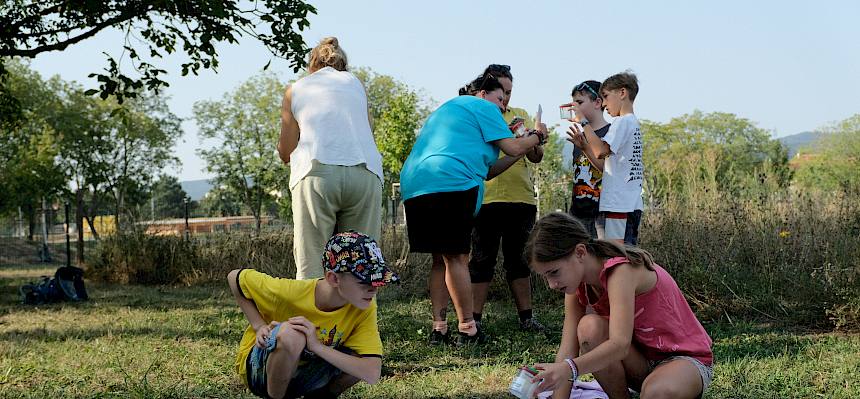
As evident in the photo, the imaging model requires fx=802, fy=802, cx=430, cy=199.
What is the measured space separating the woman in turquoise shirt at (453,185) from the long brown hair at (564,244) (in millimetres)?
1763

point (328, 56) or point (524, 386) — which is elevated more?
point (328, 56)

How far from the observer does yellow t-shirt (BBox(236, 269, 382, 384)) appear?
2938 millimetres

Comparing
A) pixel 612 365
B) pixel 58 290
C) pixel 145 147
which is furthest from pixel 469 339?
pixel 145 147

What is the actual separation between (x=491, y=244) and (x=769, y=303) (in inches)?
77.7

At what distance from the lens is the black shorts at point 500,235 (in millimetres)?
5312

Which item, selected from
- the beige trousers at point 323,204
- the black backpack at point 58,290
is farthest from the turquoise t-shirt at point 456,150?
the black backpack at point 58,290

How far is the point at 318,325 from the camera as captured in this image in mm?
2939

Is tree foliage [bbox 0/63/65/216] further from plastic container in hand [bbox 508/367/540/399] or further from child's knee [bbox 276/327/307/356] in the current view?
plastic container in hand [bbox 508/367/540/399]

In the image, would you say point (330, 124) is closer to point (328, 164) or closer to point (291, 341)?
point (328, 164)

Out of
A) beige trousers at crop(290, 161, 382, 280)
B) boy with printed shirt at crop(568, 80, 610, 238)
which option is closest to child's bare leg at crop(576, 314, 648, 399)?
beige trousers at crop(290, 161, 382, 280)

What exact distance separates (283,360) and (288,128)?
1.53m

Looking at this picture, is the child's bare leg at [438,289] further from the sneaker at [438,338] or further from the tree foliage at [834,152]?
the tree foliage at [834,152]

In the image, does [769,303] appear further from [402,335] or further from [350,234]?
[350,234]

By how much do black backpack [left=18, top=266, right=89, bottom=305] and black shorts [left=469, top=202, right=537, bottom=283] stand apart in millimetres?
5025
